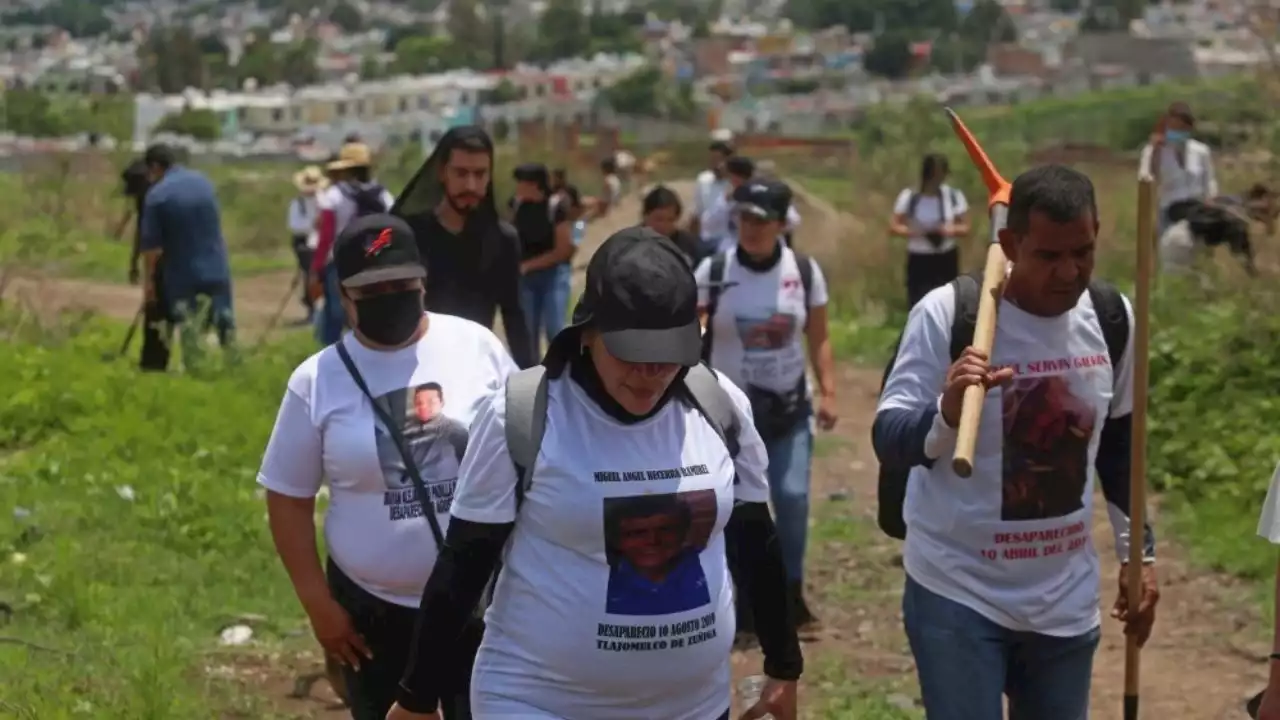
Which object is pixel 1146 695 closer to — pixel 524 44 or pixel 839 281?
pixel 839 281

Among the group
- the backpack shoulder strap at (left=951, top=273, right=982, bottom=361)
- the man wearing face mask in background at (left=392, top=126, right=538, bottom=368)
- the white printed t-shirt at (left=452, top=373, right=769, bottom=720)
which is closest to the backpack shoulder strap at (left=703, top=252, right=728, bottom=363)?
the man wearing face mask in background at (left=392, top=126, right=538, bottom=368)

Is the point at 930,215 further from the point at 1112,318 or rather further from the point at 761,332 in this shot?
the point at 1112,318

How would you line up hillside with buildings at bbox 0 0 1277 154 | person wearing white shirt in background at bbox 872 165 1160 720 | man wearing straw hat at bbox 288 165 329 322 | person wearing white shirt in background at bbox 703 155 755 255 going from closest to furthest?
person wearing white shirt in background at bbox 872 165 1160 720 → person wearing white shirt in background at bbox 703 155 755 255 → man wearing straw hat at bbox 288 165 329 322 → hillside with buildings at bbox 0 0 1277 154

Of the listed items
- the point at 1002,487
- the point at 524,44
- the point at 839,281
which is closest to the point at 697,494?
the point at 1002,487

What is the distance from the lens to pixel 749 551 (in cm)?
382

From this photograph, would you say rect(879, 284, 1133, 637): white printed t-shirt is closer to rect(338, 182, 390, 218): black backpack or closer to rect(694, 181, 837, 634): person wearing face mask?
rect(694, 181, 837, 634): person wearing face mask

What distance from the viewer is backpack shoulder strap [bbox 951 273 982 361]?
4.05 m

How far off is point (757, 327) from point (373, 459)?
9.84 ft

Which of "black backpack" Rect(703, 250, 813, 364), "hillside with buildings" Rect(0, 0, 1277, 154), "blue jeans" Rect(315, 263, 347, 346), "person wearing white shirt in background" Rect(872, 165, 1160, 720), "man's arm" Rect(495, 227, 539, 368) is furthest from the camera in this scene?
"hillside with buildings" Rect(0, 0, 1277, 154)

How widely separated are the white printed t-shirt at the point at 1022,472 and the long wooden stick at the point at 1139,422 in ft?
0.25

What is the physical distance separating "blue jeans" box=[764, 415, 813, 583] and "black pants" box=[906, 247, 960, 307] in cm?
609

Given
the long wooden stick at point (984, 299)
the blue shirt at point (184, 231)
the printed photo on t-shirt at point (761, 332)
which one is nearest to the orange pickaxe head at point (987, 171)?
the long wooden stick at point (984, 299)

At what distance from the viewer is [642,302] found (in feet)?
11.1

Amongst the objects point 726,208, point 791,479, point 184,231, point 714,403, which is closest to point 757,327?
point 791,479
